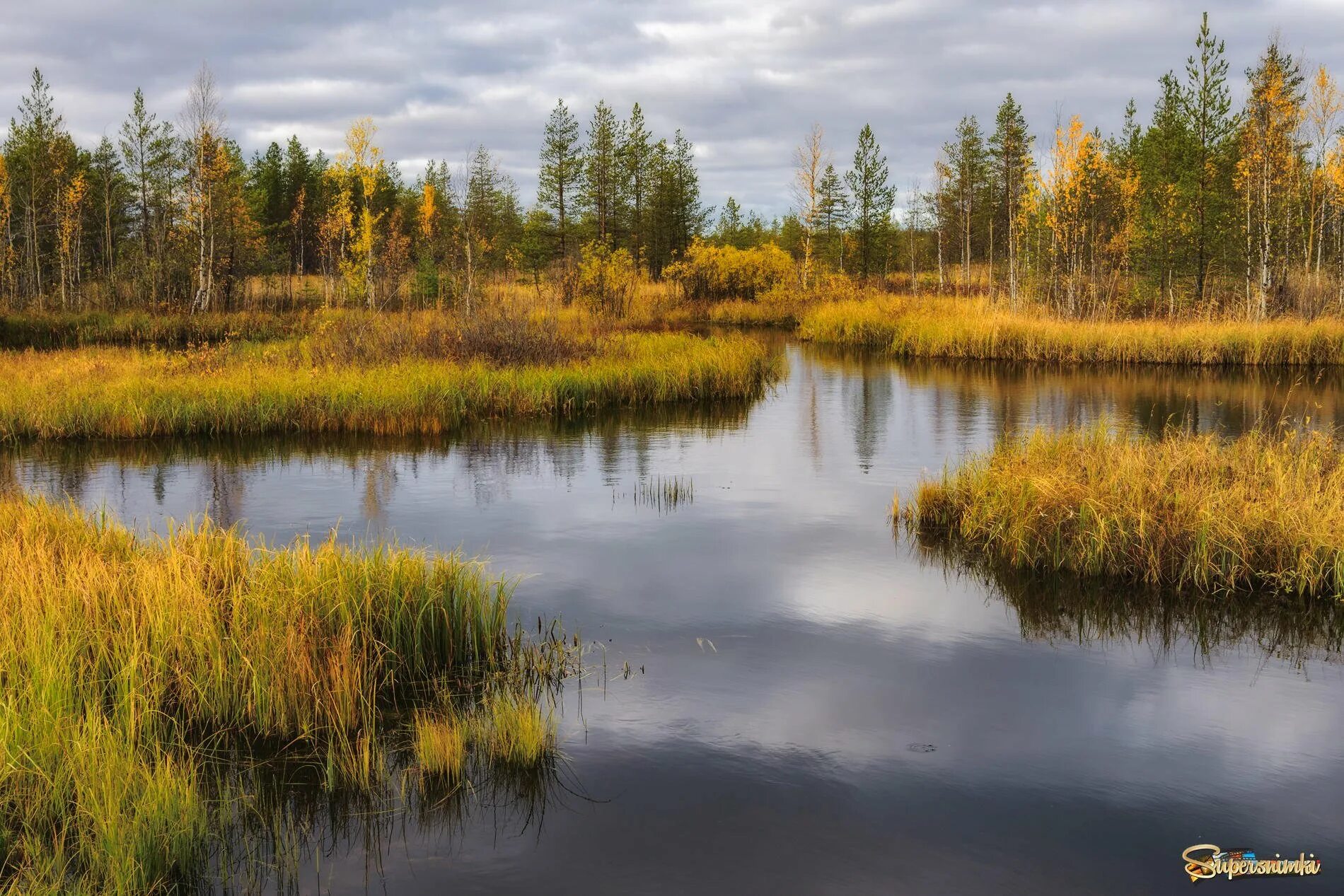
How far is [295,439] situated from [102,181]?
49791 millimetres

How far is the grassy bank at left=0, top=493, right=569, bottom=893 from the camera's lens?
4465 millimetres

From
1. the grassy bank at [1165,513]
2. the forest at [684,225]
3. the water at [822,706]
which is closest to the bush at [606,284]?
the forest at [684,225]

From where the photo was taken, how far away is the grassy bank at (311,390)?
16.4m

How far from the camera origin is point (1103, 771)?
5691 millimetres

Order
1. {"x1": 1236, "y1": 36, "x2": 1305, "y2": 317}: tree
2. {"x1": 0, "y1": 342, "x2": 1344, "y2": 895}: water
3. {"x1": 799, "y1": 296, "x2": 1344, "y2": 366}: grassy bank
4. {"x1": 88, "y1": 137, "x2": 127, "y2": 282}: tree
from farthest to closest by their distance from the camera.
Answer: {"x1": 88, "y1": 137, "x2": 127, "y2": 282}: tree < {"x1": 1236, "y1": 36, "x2": 1305, "y2": 317}: tree < {"x1": 799, "y1": 296, "x2": 1344, "y2": 366}: grassy bank < {"x1": 0, "y1": 342, "x2": 1344, "y2": 895}: water

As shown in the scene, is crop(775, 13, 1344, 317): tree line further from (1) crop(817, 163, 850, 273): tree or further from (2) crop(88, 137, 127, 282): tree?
(2) crop(88, 137, 127, 282): tree

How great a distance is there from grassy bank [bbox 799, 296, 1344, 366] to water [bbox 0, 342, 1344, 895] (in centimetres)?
1720

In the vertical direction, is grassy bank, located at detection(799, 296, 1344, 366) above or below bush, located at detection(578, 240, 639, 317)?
below

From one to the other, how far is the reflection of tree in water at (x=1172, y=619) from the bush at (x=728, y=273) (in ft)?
130

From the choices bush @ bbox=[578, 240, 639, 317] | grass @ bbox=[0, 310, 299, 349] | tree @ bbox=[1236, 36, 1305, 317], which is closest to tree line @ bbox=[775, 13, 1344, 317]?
tree @ bbox=[1236, 36, 1305, 317]

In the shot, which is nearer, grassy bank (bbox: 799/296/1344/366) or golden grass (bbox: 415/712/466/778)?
golden grass (bbox: 415/712/466/778)

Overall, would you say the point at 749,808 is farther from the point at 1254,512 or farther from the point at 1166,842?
the point at 1254,512

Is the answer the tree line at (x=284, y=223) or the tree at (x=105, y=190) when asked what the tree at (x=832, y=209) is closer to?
the tree line at (x=284, y=223)

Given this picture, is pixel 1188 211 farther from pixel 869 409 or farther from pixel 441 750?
pixel 441 750
